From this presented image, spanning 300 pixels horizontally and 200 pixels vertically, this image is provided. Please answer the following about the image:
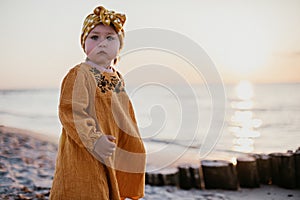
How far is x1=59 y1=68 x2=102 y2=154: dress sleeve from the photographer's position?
1.16m

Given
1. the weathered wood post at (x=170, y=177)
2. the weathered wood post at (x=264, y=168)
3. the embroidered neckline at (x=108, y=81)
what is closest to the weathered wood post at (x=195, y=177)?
the weathered wood post at (x=170, y=177)

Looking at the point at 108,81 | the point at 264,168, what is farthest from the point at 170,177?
the point at 108,81

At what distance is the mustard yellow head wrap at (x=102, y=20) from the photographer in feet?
4.19

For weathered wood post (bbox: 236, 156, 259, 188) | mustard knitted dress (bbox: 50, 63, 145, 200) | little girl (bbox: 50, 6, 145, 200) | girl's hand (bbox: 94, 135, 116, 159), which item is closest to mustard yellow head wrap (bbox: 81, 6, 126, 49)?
little girl (bbox: 50, 6, 145, 200)

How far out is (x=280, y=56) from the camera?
16.1 feet

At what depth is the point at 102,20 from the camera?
1270 millimetres

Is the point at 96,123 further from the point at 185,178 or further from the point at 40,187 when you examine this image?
the point at 185,178

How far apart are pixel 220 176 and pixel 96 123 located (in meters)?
1.81

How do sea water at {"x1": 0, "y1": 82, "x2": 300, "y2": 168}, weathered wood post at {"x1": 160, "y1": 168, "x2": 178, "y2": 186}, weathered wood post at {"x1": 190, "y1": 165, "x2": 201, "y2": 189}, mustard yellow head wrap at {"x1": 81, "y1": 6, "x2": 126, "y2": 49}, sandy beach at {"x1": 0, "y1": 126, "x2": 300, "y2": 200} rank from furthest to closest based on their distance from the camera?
1. weathered wood post at {"x1": 190, "y1": 165, "x2": 201, "y2": 189}
2. weathered wood post at {"x1": 160, "y1": 168, "x2": 178, "y2": 186}
3. sandy beach at {"x1": 0, "y1": 126, "x2": 300, "y2": 200}
4. sea water at {"x1": 0, "y1": 82, "x2": 300, "y2": 168}
5. mustard yellow head wrap at {"x1": 81, "y1": 6, "x2": 126, "y2": 49}

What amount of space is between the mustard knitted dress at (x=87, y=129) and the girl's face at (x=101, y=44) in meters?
0.05

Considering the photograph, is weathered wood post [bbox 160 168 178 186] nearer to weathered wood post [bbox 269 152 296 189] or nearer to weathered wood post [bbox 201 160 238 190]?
weathered wood post [bbox 201 160 238 190]

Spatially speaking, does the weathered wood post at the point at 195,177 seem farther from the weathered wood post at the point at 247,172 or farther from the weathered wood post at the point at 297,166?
the weathered wood post at the point at 297,166

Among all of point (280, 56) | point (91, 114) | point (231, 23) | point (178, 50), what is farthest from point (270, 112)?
point (91, 114)

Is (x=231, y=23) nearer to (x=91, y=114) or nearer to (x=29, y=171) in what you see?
(x=29, y=171)
